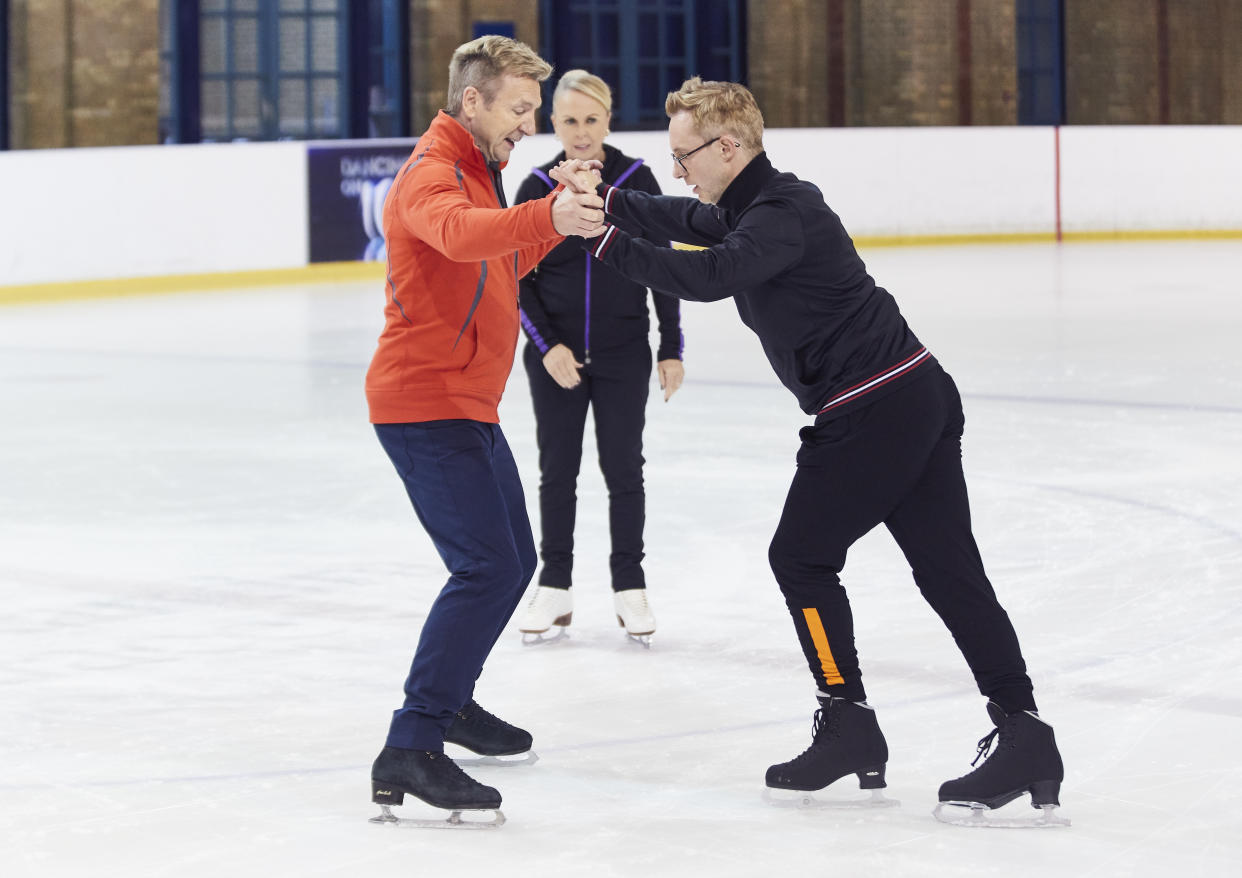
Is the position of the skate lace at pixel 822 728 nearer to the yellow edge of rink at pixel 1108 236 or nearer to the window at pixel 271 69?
the yellow edge of rink at pixel 1108 236

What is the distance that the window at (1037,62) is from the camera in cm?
2833

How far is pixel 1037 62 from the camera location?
2848cm

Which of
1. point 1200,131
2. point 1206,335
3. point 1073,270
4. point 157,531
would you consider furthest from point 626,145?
point 157,531

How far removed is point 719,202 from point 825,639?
34.8 inches

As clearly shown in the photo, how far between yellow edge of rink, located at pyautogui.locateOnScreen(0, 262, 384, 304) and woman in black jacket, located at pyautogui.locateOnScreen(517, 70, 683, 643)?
10.8 m

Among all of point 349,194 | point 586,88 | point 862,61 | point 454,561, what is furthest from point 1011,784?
point 862,61

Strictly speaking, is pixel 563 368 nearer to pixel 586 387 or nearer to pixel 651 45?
pixel 586 387

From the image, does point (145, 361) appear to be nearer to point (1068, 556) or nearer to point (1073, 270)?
point (1068, 556)

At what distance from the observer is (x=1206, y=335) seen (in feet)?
39.8

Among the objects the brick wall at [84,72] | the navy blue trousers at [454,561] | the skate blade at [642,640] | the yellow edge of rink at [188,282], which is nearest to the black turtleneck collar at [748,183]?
the navy blue trousers at [454,561]

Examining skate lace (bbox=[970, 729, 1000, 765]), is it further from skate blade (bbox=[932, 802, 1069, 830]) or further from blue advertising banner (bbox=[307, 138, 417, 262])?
blue advertising banner (bbox=[307, 138, 417, 262])

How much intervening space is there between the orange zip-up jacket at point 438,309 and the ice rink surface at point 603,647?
31.4 inches

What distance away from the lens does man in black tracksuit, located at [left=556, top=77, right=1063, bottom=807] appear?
3697 mm

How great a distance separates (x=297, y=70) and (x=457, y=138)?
2050cm
